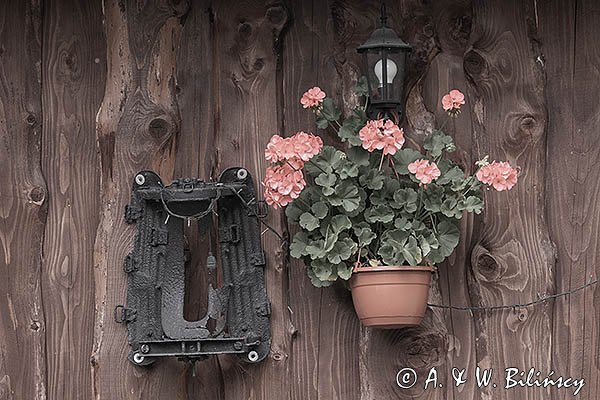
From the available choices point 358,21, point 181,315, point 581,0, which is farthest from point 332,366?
point 581,0

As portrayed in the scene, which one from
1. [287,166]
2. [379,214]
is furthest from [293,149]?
[379,214]

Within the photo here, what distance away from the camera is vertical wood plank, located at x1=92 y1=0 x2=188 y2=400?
3.76 m

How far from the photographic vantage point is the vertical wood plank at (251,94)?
3832 millimetres

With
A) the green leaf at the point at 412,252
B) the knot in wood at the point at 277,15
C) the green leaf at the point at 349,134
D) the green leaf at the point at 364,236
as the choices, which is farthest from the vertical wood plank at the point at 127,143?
the green leaf at the point at 412,252

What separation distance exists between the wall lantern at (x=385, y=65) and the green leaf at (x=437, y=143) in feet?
0.39

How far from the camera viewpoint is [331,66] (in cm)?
390

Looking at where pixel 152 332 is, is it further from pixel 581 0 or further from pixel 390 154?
pixel 581 0

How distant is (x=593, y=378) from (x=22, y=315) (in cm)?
150

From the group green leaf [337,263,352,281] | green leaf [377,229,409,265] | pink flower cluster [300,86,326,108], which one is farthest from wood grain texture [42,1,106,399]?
green leaf [377,229,409,265]

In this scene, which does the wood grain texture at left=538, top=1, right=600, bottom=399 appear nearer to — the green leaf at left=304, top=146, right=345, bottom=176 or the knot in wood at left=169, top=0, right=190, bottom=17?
the green leaf at left=304, top=146, right=345, bottom=176

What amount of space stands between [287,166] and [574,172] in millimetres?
779

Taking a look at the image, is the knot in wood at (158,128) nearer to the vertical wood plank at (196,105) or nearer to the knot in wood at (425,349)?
the vertical wood plank at (196,105)

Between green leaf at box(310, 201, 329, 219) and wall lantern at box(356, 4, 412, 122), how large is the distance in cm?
29

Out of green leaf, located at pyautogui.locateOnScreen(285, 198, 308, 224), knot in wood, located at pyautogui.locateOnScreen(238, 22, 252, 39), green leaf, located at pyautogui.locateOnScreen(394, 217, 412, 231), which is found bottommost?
green leaf, located at pyautogui.locateOnScreen(394, 217, 412, 231)
